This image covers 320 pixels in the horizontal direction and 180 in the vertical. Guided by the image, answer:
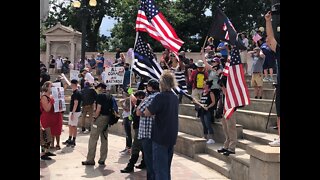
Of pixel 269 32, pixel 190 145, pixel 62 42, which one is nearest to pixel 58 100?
pixel 190 145

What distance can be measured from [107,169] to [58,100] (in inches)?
111

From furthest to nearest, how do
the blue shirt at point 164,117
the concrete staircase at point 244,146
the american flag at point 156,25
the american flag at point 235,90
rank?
the american flag at point 156,25 → the american flag at point 235,90 → the blue shirt at point 164,117 → the concrete staircase at point 244,146

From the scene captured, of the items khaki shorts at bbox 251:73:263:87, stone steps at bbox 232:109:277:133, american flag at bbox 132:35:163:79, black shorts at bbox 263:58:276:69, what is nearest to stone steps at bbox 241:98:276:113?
stone steps at bbox 232:109:277:133

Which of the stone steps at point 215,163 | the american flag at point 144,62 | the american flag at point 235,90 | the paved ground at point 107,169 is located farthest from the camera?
the american flag at point 144,62

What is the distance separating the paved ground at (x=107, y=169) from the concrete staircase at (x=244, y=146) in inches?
9.4

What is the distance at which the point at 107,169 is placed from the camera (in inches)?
358

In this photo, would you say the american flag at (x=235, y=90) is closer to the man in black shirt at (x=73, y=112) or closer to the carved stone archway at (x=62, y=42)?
the man in black shirt at (x=73, y=112)

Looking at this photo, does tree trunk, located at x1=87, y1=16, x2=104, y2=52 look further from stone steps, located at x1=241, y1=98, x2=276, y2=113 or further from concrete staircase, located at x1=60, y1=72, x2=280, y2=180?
stone steps, located at x1=241, y1=98, x2=276, y2=113

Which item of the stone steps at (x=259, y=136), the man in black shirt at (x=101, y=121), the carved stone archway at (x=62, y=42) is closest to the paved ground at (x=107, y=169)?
the man in black shirt at (x=101, y=121)

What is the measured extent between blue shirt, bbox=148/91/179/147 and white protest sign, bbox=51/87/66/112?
201 inches

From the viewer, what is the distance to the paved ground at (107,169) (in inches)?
328

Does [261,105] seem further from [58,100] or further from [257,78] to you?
[58,100]

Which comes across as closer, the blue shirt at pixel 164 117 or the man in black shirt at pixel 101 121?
the blue shirt at pixel 164 117
